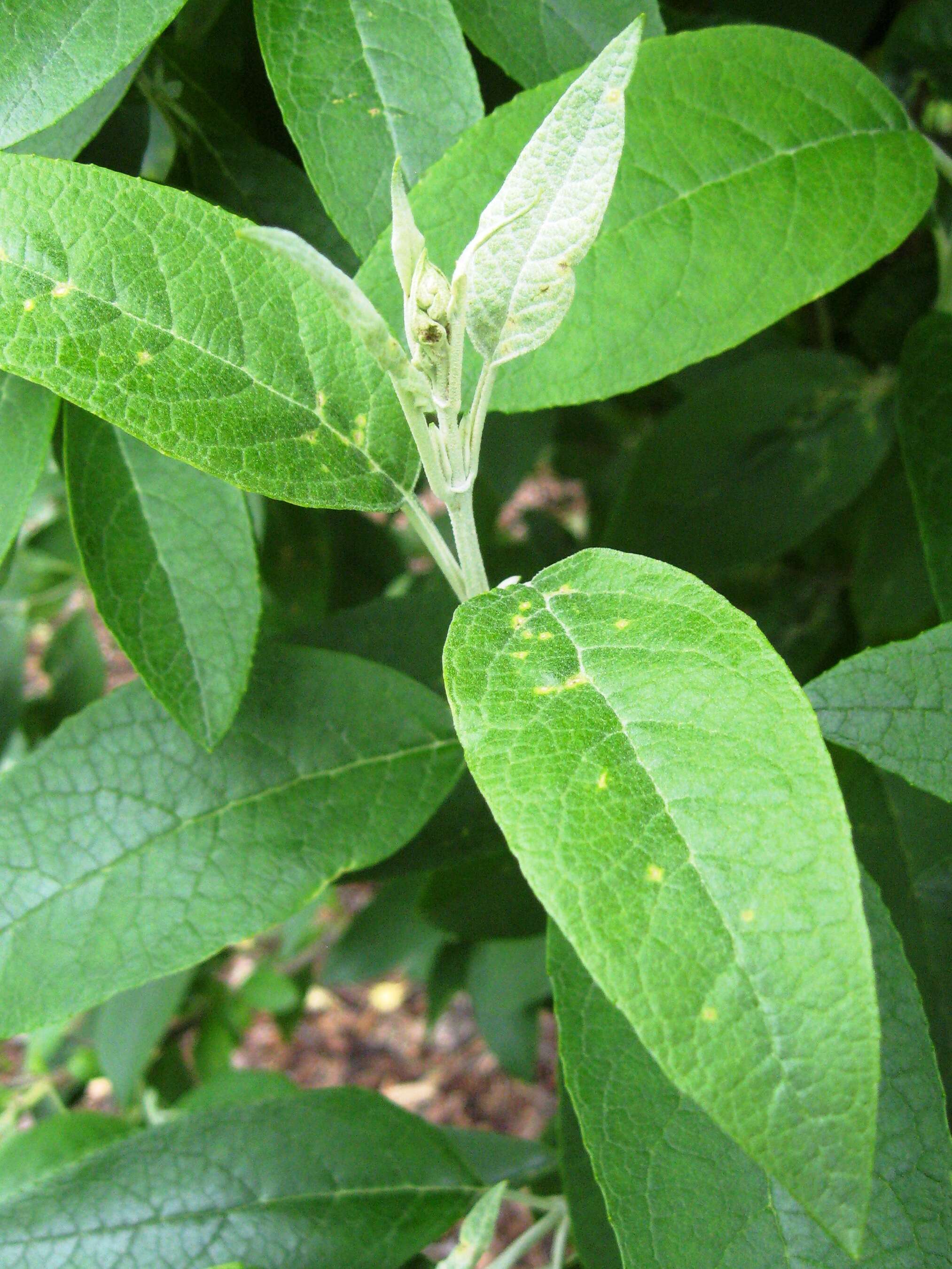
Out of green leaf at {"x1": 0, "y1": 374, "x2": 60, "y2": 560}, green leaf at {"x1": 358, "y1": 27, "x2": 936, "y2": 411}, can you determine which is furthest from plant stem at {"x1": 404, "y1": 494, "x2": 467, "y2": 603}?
green leaf at {"x1": 0, "y1": 374, "x2": 60, "y2": 560}

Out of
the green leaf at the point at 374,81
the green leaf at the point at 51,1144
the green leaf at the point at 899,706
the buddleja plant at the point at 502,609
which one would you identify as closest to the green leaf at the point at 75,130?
the buddleja plant at the point at 502,609

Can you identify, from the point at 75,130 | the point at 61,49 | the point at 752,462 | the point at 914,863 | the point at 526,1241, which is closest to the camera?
the point at 61,49

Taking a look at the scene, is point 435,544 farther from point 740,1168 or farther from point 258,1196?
point 258,1196

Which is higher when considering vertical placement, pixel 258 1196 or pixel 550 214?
pixel 550 214

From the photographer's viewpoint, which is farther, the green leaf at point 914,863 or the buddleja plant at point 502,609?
the green leaf at point 914,863

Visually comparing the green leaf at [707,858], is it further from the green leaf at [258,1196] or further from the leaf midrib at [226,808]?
the green leaf at [258,1196]

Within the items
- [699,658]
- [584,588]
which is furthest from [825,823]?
[584,588]

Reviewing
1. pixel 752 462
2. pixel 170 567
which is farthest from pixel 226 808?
pixel 752 462

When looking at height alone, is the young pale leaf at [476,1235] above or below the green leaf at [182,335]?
below

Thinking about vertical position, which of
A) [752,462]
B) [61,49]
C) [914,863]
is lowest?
[914,863]
